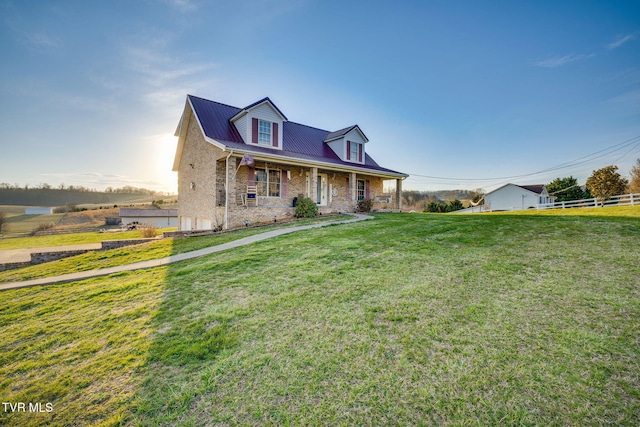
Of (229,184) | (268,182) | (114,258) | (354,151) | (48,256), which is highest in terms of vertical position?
(354,151)

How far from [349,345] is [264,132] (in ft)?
44.3

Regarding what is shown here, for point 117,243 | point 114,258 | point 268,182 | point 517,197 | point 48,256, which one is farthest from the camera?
point 517,197

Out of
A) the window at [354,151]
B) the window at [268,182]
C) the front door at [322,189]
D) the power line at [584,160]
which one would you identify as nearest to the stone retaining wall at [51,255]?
the window at [268,182]

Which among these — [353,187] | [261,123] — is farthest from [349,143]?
[261,123]

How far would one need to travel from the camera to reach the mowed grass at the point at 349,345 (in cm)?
212

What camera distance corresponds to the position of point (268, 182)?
13.8 meters

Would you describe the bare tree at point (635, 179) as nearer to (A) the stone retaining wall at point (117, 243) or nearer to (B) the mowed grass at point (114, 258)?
(B) the mowed grass at point (114, 258)

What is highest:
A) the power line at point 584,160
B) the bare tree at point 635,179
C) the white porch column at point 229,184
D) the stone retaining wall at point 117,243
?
the power line at point 584,160

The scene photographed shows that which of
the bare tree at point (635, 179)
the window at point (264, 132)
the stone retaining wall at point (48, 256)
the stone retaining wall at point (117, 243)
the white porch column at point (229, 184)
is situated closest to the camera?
the stone retaining wall at point (48, 256)

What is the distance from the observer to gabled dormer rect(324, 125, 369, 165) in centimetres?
1803

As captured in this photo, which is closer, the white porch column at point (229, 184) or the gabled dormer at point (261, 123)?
the white porch column at point (229, 184)

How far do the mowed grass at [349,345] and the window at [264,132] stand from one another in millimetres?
10270

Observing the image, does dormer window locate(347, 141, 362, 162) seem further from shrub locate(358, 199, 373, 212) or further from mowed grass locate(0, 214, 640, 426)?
mowed grass locate(0, 214, 640, 426)

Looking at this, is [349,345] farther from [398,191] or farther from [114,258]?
[398,191]
